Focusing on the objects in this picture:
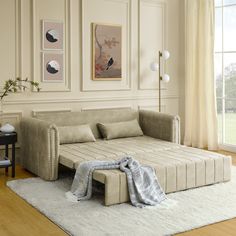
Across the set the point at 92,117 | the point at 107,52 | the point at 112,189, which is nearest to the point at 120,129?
the point at 92,117

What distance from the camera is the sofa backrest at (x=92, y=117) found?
558cm

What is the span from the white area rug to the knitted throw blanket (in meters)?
0.11

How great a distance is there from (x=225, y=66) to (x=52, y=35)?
8.79ft

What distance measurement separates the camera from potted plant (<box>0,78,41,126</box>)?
5.39m

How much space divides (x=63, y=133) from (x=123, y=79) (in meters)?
1.53

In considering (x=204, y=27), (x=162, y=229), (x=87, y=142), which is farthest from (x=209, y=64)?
(x=162, y=229)

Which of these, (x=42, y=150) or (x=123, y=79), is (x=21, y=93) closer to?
(x=42, y=150)

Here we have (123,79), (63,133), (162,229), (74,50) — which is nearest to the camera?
(162,229)

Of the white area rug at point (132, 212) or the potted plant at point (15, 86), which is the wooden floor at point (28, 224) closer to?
the white area rug at point (132, 212)

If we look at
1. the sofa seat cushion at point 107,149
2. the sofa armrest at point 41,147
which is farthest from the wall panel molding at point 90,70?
the sofa armrest at point 41,147

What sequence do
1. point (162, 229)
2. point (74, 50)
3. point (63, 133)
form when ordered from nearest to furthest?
point (162, 229) < point (63, 133) < point (74, 50)

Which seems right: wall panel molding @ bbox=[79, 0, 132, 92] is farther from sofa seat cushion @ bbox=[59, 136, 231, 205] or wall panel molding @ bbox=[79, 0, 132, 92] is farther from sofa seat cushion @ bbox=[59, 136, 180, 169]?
sofa seat cushion @ bbox=[59, 136, 231, 205]

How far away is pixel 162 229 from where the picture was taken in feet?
11.2

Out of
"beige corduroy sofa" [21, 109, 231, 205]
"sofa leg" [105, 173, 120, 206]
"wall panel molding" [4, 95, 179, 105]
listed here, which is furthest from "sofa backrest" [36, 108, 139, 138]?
"sofa leg" [105, 173, 120, 206]
